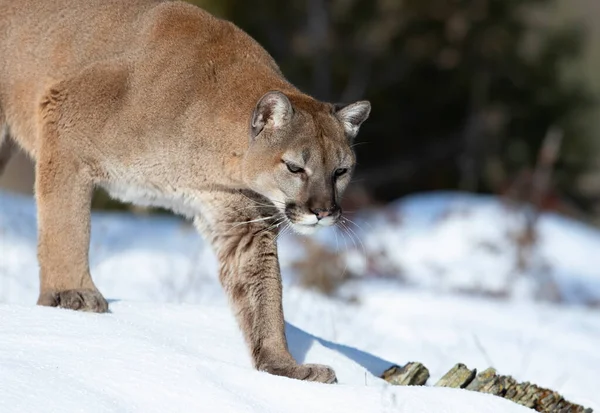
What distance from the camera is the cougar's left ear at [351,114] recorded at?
5.82 meters

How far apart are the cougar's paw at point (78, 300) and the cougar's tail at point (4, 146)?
47.2 inches

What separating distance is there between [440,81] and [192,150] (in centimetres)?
1425

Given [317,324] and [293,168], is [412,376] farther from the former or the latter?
[317,324]

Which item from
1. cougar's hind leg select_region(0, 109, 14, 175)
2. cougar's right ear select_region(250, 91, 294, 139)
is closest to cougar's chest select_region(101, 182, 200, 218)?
cougar's right ear select_region(250, 91, 294, 139)

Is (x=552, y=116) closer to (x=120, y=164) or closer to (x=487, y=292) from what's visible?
(x=487, y=292)

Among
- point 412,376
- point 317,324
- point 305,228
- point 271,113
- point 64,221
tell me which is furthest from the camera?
point 317,324

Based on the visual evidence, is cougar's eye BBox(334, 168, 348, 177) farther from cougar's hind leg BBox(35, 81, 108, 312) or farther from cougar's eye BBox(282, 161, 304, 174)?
cougar's hind leg BBox(35, 81, 108, 312)

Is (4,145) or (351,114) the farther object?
(4,145)

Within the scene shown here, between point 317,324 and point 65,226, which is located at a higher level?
point 65,226

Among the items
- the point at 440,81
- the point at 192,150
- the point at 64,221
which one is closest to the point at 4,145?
the point at 64,221

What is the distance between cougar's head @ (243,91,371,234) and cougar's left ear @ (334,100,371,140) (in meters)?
0.13

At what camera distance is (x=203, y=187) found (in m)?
5.68

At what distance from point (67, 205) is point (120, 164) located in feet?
1.19

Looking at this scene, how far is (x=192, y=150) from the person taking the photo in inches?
222
